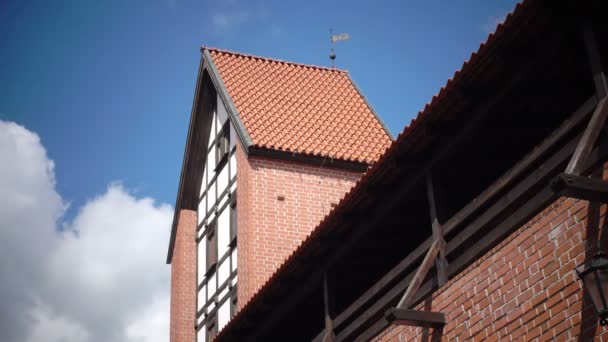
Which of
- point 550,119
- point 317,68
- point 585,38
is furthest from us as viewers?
point 317,68

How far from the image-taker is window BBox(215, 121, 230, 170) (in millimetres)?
20248

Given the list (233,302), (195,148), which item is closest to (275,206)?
(233,302)

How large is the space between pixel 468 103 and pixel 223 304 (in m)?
11.3

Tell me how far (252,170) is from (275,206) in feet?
2.91

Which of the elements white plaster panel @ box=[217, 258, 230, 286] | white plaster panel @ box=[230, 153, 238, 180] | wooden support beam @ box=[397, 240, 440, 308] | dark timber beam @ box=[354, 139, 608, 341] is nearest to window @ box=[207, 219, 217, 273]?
white plaster panel @ box=[217, 258, 230, 286]

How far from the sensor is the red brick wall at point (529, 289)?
6820 millimetres

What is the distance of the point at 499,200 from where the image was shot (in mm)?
8078

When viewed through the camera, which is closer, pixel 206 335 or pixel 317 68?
pixel 206 335

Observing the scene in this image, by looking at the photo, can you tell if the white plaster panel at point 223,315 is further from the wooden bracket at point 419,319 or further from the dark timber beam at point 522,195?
the wooden bracket at point 419,319

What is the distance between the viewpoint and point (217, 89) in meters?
20.6

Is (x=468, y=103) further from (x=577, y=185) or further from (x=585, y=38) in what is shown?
(x=577, y=185)

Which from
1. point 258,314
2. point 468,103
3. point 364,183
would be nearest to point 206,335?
point 258,314

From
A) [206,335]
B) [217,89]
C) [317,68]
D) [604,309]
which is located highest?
[317,68]

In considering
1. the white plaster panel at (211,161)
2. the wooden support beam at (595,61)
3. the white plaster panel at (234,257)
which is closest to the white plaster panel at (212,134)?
the white plaster panel at (211,161)
